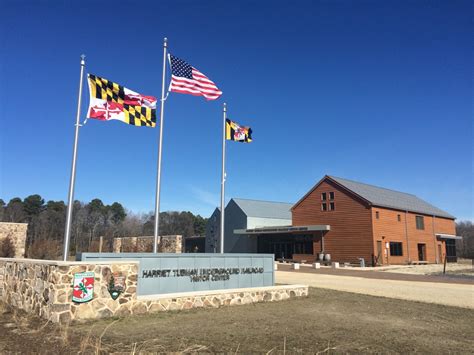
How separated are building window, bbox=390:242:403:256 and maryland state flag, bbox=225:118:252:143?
27554 mm

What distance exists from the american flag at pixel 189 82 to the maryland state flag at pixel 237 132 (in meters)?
2.14

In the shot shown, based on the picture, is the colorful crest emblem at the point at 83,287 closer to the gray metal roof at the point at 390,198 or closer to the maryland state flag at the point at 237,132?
the maryland state flag at the point at 237,132

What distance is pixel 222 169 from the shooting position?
17656 millimetres

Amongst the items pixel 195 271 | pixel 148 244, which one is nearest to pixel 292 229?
pixel 148 244

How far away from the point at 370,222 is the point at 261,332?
32.2 metres

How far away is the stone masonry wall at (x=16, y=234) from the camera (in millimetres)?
29144

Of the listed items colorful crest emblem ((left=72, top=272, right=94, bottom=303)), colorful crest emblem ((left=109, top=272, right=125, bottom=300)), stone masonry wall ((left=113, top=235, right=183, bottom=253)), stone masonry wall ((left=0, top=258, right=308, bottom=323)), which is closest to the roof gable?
stone masonry wall ((left=113, top=235, right=183, bottom=253))

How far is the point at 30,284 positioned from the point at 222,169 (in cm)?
941

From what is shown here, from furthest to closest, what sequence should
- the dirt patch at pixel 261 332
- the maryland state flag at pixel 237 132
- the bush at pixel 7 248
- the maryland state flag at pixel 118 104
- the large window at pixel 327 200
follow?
the large window at pixel 327 200 → the bush at pixel 7 248 → the maryland state flag at pixel 237 132 → the maryland state flag at pixel 118 104 → the dirt patch at pixel 261 332

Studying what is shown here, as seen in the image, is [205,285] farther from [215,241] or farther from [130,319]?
[215,241]

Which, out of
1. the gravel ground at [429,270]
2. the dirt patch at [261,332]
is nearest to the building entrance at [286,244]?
the gravel ground at [429,270]

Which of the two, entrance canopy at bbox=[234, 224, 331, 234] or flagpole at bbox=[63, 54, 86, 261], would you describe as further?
entrance canopy at bbox=[234, 224, 331, 234]

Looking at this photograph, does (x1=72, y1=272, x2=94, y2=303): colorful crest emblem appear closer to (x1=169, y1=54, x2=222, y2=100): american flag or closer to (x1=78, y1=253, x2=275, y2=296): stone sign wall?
(x1=78, y1=253, x2=275, y2=296): stone sign wall

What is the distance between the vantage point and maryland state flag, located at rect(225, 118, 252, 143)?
1855cm
